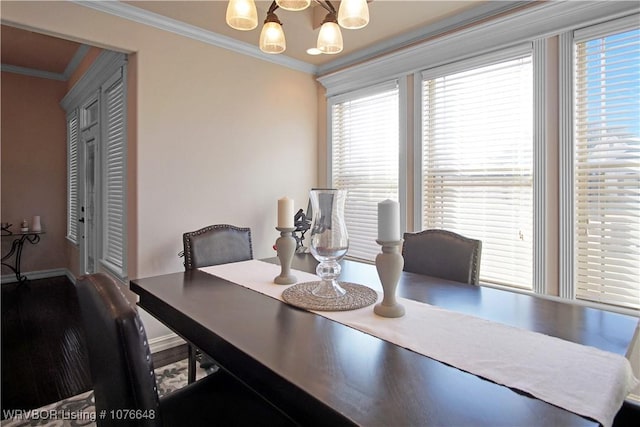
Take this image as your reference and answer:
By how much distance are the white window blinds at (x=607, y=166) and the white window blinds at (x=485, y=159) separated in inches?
11.1

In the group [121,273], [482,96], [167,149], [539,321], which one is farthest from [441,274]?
[121,273]

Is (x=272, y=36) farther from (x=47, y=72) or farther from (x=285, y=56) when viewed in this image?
(x=47, y=72)

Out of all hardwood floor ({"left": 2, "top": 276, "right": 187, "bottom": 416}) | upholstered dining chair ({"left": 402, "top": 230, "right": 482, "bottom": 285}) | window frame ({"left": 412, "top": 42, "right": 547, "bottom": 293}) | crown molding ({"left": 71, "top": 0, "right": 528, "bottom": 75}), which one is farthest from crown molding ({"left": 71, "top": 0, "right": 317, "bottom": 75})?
hardwood floor ({"left": 2, "top": 276, "right": 187, "bottom": 416})

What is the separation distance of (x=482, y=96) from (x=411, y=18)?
2.64 ft

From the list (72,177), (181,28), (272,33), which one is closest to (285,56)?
(181,28)

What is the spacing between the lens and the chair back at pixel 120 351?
0.78 meters

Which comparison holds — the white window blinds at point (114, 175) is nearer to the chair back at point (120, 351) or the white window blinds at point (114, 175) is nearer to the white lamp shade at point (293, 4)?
the white lamp shade at point (293, 4)

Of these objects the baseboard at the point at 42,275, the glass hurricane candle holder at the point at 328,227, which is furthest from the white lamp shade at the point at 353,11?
the baseboard at the point at 42,275

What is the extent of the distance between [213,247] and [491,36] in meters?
2.42

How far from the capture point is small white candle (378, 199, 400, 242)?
118 cm

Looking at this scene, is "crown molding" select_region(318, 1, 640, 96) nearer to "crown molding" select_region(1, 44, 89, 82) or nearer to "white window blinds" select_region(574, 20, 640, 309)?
"white window blinds" select_region(574, 20, 640, 309)

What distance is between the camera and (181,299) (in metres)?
1.42

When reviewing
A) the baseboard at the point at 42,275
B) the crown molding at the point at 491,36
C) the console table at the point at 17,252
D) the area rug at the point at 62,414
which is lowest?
the area rug at the point at 62,414

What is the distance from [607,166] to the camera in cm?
204
